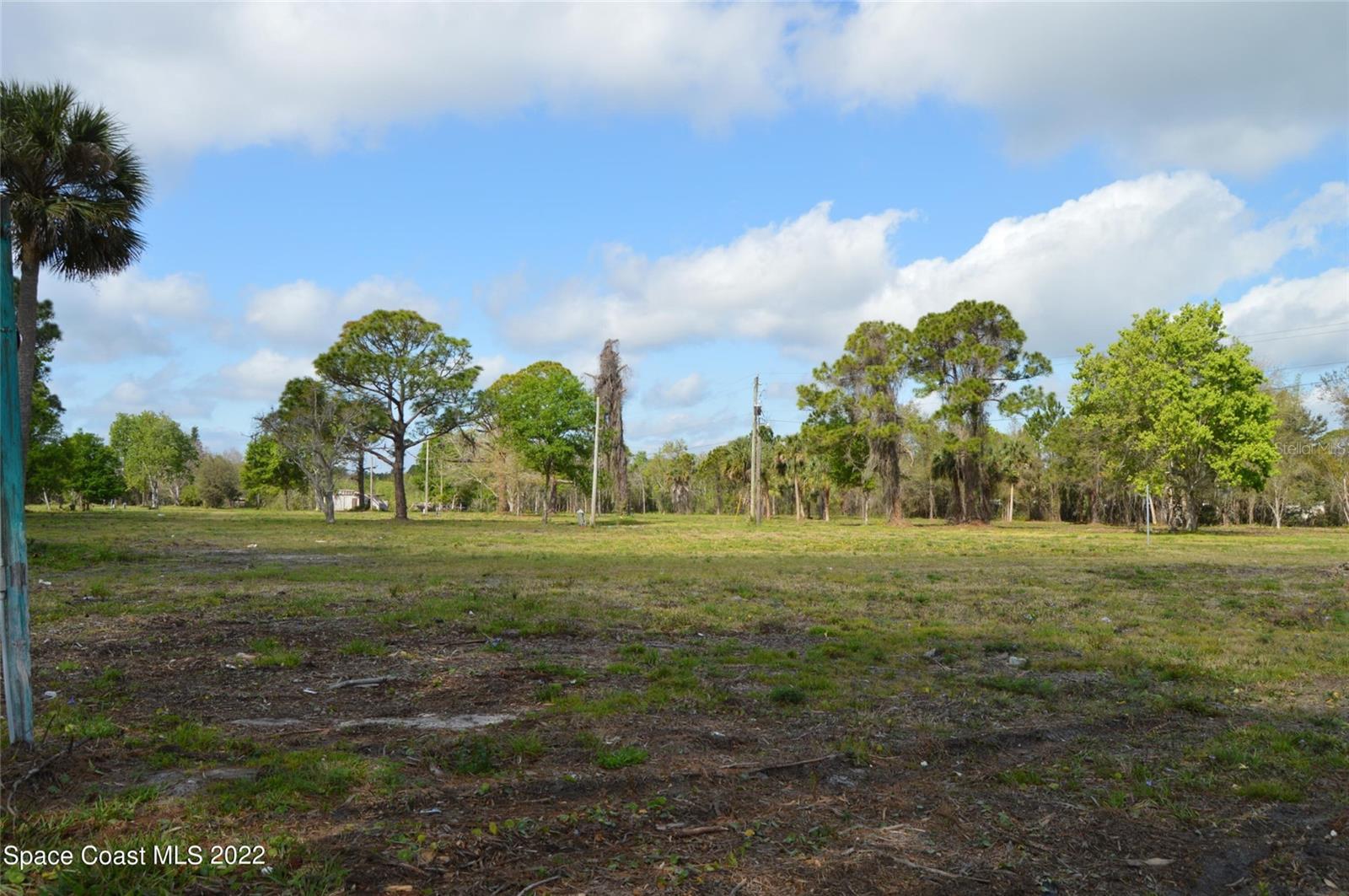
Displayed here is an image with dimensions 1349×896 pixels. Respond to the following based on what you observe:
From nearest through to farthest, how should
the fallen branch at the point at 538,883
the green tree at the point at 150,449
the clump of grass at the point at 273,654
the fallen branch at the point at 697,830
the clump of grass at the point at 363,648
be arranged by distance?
the fallen branch at the point at 538,883 → the fallen branch at the point at 697,830 → the clump of grass at the point at 273,654 → the clump of grass at the point at 363,648 → the green tree at the point at 150,449

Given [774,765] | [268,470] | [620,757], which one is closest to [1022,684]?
[774,765]

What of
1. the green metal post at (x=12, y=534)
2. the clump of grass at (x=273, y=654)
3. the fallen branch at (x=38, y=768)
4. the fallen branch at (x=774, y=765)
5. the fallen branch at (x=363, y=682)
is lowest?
the fallen branch at (x=774, y=765)

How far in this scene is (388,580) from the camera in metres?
16.2

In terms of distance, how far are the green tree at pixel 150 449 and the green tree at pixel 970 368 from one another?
77686 mm

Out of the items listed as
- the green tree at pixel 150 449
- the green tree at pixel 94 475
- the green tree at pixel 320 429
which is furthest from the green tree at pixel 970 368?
the green tree at pixel 150 449

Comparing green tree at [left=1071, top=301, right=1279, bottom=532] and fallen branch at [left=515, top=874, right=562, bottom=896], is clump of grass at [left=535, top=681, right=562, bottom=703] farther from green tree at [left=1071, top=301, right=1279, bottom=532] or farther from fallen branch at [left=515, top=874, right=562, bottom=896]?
green tree at [left=1071, top=301, right=1279, bottom=532]

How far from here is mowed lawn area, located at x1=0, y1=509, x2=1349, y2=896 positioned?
4145 mm

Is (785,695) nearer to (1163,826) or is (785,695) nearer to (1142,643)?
(1163,826)

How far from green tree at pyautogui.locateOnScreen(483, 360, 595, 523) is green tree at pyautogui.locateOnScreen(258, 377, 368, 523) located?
794 centimetres

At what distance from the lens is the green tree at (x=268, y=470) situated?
74.9 meters

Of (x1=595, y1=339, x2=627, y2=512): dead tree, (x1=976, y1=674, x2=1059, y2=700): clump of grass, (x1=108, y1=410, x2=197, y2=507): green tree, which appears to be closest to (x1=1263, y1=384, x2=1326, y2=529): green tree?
(x1=595, y1=339, x2=627, y2=512): dead tree

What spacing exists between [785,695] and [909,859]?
3.17 m

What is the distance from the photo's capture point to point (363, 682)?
775 cm

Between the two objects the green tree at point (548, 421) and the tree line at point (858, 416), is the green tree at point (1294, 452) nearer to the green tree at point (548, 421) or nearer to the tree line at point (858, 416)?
the tree line at point (858, 416)
